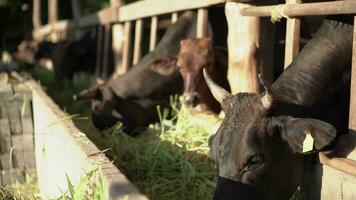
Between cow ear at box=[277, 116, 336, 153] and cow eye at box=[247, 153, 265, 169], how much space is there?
0.19 m

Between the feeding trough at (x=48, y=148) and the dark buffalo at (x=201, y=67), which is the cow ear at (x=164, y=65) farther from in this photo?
the feeding trough at (x=48, y=148)

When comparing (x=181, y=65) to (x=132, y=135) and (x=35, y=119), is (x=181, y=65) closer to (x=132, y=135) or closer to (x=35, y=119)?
(x=132, y=135)

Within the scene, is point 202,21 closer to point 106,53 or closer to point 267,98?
point 267,98

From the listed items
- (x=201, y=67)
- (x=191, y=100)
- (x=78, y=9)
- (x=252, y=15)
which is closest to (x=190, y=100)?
(x=191, y=100)

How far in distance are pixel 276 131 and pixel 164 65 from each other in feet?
11.0

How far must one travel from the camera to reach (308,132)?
331 centimetres

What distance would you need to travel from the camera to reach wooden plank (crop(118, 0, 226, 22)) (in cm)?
625

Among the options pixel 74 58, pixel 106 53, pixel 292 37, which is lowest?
pixel 74 58

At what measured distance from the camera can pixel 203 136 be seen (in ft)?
17.7

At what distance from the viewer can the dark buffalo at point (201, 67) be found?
6059 millimetres

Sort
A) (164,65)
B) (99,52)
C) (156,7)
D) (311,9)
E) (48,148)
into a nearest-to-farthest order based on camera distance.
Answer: (311,9), (48,148), (164,65), (156,7), (99,52)

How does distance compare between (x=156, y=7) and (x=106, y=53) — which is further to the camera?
(x=106, y=53)

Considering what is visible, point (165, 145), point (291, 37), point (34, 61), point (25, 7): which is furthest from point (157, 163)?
point (25, 7)

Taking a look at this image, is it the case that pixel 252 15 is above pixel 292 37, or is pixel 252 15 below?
above
